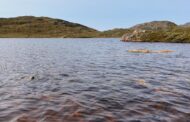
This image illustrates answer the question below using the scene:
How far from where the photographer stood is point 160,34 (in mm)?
129375

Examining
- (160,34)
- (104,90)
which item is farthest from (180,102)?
(160,34)

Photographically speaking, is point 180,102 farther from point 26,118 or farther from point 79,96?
point 26,118

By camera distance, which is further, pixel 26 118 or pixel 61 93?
pixel 61 93

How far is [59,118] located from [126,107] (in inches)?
164

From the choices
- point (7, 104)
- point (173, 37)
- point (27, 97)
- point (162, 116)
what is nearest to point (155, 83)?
point (162, 116)

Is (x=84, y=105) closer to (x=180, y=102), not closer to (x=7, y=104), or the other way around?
(x=7, y=104)

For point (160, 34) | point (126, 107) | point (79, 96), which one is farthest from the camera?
point (160, 34)

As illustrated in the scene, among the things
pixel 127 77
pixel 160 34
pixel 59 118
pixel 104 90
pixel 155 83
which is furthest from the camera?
pixel 160 34

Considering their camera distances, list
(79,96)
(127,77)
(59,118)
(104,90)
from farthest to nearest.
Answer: (127,77) < (104,90) < (79,96) < (59,118)

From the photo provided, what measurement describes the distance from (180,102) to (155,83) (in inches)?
251

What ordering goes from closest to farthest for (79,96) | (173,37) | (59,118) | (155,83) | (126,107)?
(59,118)
(126,107)
(79,96)
(155,83)
(173,37)

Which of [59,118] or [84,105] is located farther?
[84,105]

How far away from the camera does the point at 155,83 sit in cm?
2330

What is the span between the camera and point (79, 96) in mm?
18094
